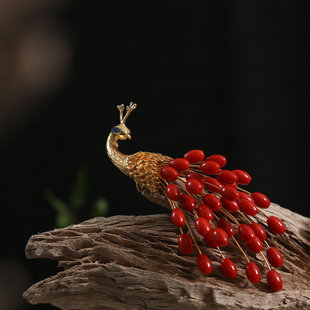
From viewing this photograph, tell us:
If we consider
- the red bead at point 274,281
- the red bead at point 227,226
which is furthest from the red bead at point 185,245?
the red bead at point 274,281

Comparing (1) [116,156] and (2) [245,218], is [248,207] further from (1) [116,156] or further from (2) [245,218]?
(1) [116,156]

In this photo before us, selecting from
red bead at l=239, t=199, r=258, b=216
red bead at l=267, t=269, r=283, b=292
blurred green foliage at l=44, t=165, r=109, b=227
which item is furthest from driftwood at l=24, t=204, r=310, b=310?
blurred green foliage at l=44, t=165, r=109, b=227

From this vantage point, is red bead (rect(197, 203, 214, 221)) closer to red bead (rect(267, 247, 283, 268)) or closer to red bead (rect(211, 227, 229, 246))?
red bead (rect(211, 227, 229, 246))

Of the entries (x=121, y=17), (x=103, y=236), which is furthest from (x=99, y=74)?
(x=103, y=236)

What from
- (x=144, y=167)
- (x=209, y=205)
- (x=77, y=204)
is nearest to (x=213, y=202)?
(x=209, y=205)

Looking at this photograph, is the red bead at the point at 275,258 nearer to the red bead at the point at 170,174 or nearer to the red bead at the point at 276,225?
the red bead at the point at 276,225

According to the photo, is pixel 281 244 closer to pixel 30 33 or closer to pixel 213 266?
pixel 213 266
